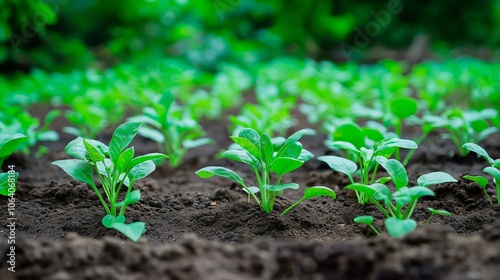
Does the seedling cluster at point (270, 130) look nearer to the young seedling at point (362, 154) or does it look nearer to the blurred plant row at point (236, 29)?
the young seedling at point (362, 154)

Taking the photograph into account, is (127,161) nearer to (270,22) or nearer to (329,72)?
(329,72)

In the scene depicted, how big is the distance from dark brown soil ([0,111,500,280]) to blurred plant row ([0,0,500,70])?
165 inches

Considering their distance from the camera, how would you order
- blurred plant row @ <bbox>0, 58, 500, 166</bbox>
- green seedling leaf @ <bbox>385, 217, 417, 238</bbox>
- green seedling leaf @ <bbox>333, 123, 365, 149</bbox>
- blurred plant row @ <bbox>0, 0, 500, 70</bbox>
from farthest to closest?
blurred plant row @ <bbox>0, 0, 500, 70</bbox>
blurred plant row @ <bbox>0, 58, 500, 166</bbox>
green seedling leaf @ <bbox>333, 123, 365, 149</bbox>
green seedling leaf @ <bbox>385, 217, 417, 238</bbox>

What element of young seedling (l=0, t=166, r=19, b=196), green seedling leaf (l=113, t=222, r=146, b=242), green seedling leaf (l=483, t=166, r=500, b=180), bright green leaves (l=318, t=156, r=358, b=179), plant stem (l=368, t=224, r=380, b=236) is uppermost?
green seedling leaf (l=483, t=166, r=500, b=180)

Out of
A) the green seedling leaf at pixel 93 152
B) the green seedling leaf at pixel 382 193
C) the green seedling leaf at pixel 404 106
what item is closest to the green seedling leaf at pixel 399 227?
the green seedling leaf at pixel 382 193

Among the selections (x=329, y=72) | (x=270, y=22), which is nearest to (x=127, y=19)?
(x=270, y=22)

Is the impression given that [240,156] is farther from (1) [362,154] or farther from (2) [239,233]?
(1) [362,154]

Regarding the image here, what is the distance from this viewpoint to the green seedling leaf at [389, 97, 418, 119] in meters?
2.30

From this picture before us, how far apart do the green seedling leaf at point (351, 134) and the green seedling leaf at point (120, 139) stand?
775 millimetres

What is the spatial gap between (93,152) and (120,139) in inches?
3.8

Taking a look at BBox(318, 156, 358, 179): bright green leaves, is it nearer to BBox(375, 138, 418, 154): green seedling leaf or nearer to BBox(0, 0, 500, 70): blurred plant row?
BBox(375, 138, 418, 154): green seedling leaf

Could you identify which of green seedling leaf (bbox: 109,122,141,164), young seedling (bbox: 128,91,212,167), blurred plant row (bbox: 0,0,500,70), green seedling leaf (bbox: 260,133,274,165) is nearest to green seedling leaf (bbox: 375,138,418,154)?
green seedling leaf (bbox: 260,133,274,165)

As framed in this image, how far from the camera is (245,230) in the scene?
1.60 meters

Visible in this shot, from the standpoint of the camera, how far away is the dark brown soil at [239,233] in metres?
1.08
